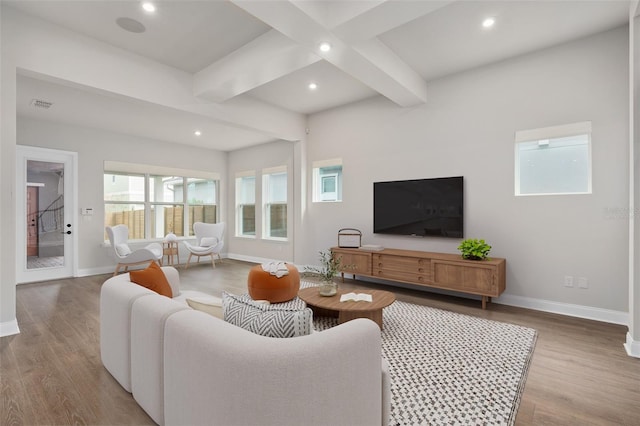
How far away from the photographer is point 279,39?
3225 millimetres

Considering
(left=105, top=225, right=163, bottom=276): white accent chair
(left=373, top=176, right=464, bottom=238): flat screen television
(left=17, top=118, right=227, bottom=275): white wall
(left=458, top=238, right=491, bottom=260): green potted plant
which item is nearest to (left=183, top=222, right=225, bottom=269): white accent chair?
(left=105, top=225, right=163, bottom=276): white accent chair

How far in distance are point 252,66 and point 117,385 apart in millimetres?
3189

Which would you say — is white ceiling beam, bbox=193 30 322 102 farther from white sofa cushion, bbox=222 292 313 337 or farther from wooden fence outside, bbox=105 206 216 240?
wooden fence outside, bbox=105 206 216 240

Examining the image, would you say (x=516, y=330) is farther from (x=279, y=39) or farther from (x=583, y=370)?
(x=279, y=39)

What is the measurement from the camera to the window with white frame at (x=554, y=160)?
3.50m

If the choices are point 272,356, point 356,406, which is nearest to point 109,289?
point 272,356

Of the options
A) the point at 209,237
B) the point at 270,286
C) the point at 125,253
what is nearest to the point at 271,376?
the point at 270,286

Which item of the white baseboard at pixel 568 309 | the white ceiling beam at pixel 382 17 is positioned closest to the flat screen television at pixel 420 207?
the white baseboard at pixel 568 309

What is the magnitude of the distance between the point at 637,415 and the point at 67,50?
5457 mm

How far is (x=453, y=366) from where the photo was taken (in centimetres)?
237

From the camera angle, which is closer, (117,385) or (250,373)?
(250,373)

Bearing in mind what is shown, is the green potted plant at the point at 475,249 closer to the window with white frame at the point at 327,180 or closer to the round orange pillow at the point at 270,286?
the round orange pillow at the point at 270,286

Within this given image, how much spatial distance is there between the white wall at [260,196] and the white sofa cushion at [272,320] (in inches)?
184

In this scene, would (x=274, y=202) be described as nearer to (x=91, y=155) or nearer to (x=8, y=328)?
(x=91, y=155)
